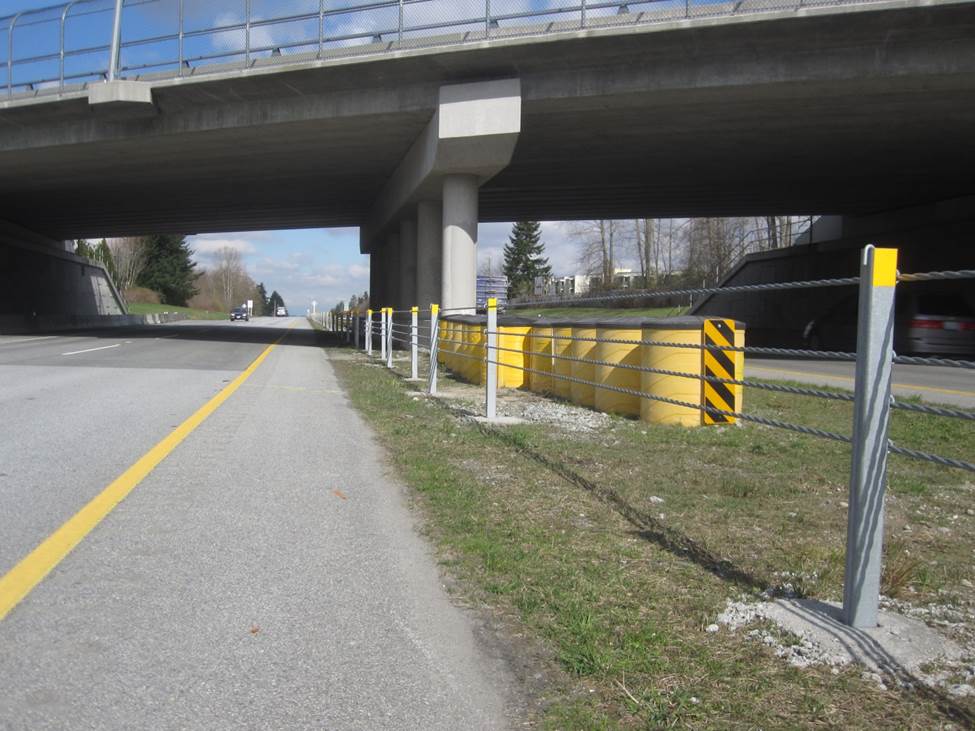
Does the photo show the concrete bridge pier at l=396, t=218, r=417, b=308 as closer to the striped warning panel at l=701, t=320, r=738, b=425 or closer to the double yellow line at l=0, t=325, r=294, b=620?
the striped warning panel at l=701, t=320, r=738, b=425

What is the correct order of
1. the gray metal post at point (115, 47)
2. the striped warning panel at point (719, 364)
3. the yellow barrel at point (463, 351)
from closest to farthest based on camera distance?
the striped warning panel at point (719, 364) → the yellow barrel at point (463, 351) → the gray metal post at point (115, 47)

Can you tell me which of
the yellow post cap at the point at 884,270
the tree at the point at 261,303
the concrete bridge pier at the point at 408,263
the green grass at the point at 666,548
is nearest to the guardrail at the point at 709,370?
the yellow post cap at the point at 884,270

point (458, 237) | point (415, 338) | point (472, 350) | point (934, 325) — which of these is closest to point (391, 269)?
point (458, 237)

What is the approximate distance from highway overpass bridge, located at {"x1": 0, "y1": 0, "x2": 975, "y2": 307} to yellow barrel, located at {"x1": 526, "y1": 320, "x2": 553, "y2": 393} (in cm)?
743

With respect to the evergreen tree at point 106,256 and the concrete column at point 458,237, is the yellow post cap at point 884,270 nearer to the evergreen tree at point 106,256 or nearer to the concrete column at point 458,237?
the concrete column at point 458,237

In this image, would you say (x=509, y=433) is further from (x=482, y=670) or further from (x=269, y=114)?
(x=269, y=114)

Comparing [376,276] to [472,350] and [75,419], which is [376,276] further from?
[75,419]

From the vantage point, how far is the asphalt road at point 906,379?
1223cm

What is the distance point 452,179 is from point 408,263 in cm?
870

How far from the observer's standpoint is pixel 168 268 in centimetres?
9162

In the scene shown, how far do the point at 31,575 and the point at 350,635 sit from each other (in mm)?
1769

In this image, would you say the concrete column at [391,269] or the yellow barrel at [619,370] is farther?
the concrete column at [391,269]

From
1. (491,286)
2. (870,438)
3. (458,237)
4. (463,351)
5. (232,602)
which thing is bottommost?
(232,602)

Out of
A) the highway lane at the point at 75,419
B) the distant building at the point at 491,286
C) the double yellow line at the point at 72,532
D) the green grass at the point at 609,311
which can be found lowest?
the double yellow line at the point at 72,532
